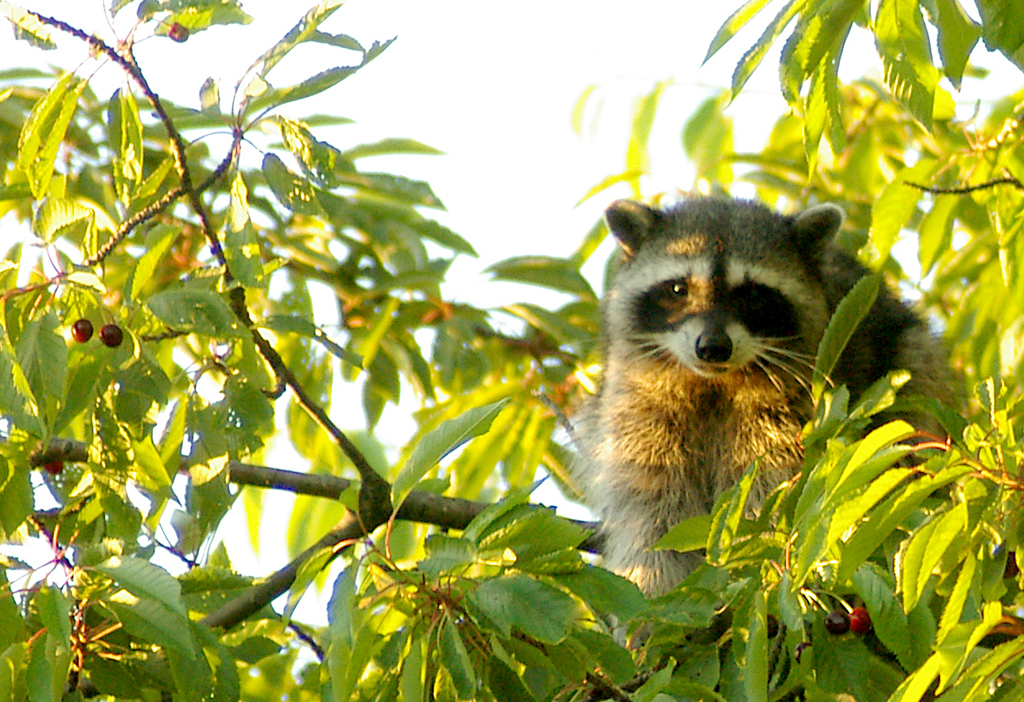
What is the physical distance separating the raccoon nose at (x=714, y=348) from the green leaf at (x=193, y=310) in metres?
1.51

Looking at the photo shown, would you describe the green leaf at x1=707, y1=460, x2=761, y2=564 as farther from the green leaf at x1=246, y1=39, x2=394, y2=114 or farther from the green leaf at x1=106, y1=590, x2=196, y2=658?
the green leaf at x1=246, y1=39, x2=394, y2=114

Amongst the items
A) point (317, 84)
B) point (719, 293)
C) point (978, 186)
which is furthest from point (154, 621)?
point (719, 293)

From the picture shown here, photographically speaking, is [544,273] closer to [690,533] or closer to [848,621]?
[690,533]

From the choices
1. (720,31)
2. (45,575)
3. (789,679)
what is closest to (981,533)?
(789,679)

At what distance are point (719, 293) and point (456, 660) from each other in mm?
2015

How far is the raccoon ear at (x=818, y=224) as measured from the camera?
148 inches

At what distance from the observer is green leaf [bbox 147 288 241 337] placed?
217 cm

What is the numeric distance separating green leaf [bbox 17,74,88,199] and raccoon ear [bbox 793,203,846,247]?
2.24 m

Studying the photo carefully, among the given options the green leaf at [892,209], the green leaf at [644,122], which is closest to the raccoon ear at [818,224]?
the green leaf at [644,122]

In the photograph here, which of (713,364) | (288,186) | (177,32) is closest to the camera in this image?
(177,32)

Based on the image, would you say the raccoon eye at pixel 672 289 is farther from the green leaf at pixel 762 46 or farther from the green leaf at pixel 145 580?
the green leaf at pixel 145 580

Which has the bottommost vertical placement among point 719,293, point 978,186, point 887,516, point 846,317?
point 887,516

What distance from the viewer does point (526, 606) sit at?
5.76ft

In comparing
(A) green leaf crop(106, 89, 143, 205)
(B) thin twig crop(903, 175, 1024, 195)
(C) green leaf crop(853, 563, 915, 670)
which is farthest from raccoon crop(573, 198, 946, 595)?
(A) green leaf crop(106, 89, 143, 205)
